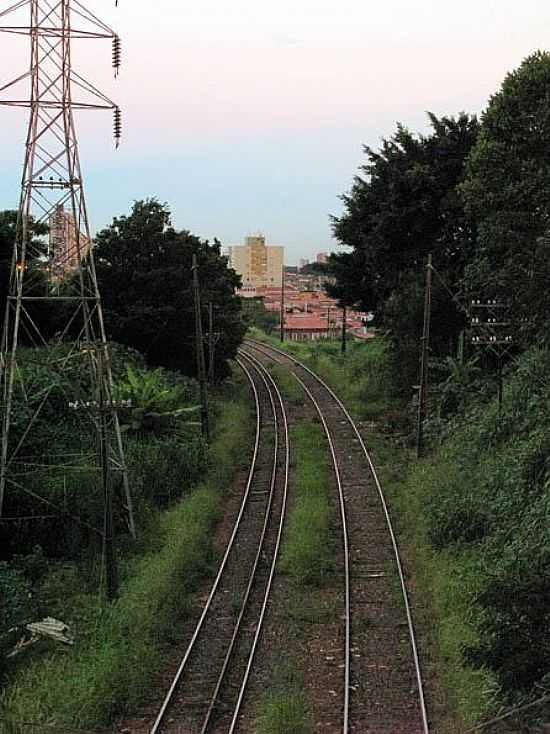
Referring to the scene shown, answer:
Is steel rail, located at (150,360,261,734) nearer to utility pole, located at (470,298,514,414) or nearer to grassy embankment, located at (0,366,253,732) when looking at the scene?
grassy embankment, located at (0,366,253,732)

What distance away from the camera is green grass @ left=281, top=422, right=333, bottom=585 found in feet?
53.4

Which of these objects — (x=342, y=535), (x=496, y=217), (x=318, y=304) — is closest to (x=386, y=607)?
(x=342, y=535)

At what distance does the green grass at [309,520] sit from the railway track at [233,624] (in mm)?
333

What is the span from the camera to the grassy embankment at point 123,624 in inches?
425

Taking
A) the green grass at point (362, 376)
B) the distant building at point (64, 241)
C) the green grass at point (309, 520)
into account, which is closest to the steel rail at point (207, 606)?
the green grass at point (309, 520)

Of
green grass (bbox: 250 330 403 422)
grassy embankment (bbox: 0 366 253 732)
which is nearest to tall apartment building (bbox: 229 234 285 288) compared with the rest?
green grass (bbox: 250 330 403 422)

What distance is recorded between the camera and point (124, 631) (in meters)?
12.9

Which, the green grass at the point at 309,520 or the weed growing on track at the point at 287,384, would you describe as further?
the weed growing on track at the point at 287,384

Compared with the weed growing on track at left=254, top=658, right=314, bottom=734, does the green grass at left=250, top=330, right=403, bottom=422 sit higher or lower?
higher

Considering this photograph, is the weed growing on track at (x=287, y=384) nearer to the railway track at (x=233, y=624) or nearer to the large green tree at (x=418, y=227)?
the large green tree at (x=418, y=227)

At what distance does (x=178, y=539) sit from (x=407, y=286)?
16.0 metres

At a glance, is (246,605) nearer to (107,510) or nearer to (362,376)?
(107,510)

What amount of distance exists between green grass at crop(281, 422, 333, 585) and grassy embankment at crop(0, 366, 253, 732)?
1.66m

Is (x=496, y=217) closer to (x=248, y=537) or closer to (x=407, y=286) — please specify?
(x=407, y=286)
